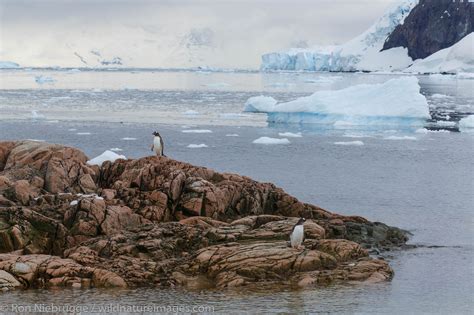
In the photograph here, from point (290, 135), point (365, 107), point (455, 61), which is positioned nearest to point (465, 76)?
point (455, 61)

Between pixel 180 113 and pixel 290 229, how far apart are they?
3466cm

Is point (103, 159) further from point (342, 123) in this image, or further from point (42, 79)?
point (42, 79)

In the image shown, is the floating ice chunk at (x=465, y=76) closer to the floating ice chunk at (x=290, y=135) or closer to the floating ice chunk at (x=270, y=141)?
the floating ice chunk at (x=290, y=135)

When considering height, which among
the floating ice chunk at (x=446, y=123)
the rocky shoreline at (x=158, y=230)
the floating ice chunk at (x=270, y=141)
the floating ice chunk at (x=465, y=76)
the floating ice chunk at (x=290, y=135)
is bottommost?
the floating ice chunk at (x=465, y=76)

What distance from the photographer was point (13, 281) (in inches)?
516

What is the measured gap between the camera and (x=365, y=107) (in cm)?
4241

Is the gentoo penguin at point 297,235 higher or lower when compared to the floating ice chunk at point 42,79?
higher

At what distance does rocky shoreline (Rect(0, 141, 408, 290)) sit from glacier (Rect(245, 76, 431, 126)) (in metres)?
24.3

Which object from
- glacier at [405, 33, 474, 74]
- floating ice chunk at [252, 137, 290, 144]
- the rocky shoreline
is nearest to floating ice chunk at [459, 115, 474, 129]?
floating ice chunk at [252, 137, 290, 144]

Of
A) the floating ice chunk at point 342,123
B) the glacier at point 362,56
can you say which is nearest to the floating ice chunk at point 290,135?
the floating ice chunk at point 342,123

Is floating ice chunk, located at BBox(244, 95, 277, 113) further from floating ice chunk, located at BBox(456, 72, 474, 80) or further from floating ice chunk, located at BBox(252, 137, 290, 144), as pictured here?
floating ice chunk, located at BBox(456, 72, 474, 80)

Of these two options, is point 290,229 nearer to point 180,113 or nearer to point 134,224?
point 134,224

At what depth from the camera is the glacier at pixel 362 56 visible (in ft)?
523

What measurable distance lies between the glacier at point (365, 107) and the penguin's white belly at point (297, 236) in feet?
91.1
